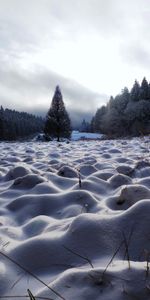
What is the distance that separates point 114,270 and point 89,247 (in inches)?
13.4

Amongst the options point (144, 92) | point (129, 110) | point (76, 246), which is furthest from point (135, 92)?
point (76, 246)

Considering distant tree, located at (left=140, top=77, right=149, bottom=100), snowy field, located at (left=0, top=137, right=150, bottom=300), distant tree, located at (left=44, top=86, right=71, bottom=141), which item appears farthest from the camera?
distant tree, located at (left=140, top=77, right=149, bottom=100)

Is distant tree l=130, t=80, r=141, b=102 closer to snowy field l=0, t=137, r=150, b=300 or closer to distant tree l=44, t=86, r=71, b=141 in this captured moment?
distant tree l=44, t=86, r=71, b=141

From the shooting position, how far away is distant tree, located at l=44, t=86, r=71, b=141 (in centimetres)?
3381

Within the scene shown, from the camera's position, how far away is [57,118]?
33938 millimetres

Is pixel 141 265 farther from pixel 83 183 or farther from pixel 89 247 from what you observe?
pixel 83 183

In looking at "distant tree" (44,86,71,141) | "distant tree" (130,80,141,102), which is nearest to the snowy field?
"distant tree" (44,86,71,141)

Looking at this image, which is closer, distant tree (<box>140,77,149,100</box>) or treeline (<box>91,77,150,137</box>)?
treeline (<box>91,77,150,137</box>)

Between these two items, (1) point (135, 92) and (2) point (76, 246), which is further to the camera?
(1) point (135, 92)

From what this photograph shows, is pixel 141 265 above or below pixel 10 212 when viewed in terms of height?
above

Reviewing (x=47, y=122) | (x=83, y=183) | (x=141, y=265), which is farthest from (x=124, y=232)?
(x=47, y=122)

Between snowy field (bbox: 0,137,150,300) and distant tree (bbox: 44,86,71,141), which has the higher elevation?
distant tree (bbox: 44,86,71,141)

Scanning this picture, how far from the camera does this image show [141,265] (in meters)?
1.14

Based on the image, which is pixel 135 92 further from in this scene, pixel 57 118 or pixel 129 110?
pixel 57 118
